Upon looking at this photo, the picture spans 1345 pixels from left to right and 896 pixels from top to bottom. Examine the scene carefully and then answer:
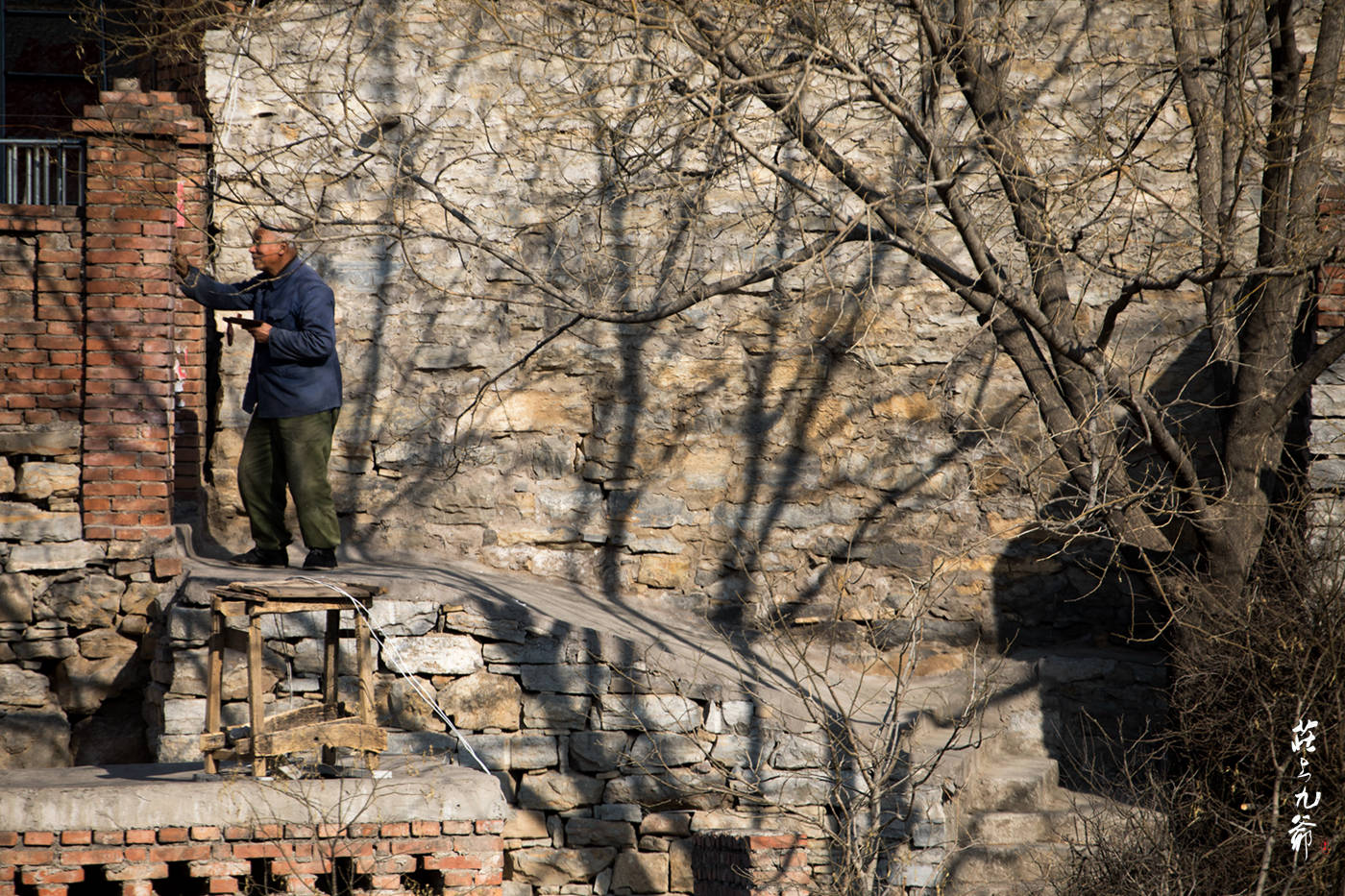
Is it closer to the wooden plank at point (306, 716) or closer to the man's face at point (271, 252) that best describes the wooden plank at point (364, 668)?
the wooden plank at point (306, 716)

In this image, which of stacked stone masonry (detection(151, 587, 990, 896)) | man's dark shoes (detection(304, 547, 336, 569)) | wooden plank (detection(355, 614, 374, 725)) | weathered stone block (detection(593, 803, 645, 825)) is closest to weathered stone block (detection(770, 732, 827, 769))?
stacked stone masonry (detection(151, 587, 990, 896))

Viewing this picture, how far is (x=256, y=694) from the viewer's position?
166 inches

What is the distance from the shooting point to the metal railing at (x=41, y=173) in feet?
19.9

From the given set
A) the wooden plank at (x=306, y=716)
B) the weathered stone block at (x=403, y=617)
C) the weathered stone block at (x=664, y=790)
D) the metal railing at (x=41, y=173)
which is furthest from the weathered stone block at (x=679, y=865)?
the metal railing at (x=41, y=173)

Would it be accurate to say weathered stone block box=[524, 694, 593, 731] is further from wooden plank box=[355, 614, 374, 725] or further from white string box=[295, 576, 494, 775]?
wooden plank box=[355, 614, 374, 725]

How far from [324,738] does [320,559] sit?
5.31ft

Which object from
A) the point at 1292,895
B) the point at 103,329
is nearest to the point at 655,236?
the point at 103,329

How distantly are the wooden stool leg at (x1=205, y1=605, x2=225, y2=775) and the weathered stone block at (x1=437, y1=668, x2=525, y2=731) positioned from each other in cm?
137

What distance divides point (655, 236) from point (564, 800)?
3236 millimetres

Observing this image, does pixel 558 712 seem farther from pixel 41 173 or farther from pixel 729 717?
pixel 41 173

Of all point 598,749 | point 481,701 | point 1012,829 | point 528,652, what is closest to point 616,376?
point 528,652

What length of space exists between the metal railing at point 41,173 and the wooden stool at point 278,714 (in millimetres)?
2796

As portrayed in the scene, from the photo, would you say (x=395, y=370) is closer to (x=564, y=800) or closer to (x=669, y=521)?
(x=669, y=521)

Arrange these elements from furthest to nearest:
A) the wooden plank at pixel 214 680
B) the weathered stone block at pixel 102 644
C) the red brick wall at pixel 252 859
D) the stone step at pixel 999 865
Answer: the weathered stone block at pixel 102 644 → the stone step at pixel 999 865 → the wooden plank at pixel 214 680 → the red brick wall at pixel 252 859
